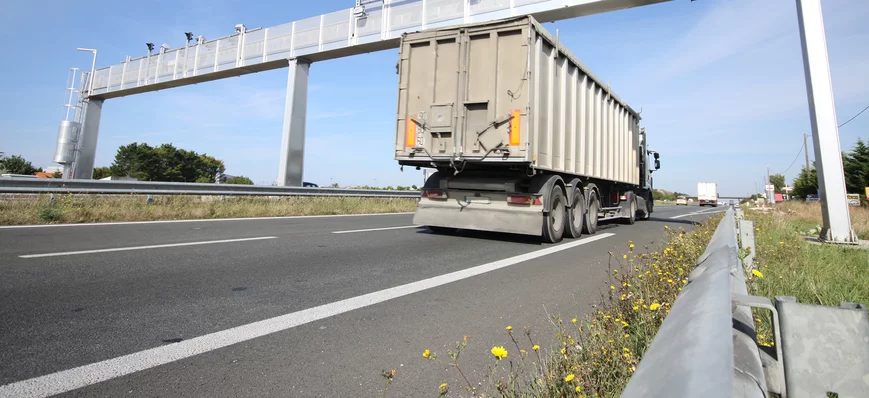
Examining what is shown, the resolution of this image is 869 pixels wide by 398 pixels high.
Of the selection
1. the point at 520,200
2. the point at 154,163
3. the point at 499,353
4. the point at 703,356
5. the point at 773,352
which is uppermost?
the point at 154,163

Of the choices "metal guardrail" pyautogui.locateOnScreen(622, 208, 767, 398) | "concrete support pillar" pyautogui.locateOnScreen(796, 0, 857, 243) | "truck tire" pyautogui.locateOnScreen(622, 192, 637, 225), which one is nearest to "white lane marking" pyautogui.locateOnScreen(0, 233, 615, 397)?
"metal guardrail" pyautogui.locateOnScreen(622, 208, 767, 398)

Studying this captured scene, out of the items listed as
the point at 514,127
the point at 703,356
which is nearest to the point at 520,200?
the point at 514,127

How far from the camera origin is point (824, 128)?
859 cm

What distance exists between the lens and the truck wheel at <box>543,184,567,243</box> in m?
7.65

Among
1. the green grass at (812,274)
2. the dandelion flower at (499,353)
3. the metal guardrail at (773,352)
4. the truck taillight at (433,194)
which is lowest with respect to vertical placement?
the dandelion flower at (499,353)

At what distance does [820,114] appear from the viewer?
8625 mm

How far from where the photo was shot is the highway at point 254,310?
86.9 inches

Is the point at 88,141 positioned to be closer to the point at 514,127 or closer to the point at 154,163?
the point at 514,127

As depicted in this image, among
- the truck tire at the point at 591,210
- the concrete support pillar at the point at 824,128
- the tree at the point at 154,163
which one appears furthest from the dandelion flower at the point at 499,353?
the tree at the point at 154,163

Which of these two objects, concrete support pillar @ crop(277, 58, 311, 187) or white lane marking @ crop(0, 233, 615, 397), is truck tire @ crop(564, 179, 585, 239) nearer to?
white lane marking @ crop(0, 233, 615, 397)

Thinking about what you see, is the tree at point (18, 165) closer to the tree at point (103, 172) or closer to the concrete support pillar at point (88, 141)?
the tree at point (103, 172)

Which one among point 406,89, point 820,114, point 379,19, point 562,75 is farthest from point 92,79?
point 820,114

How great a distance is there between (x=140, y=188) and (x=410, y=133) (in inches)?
276

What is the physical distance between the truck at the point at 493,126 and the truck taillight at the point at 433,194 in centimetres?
2
